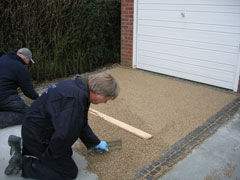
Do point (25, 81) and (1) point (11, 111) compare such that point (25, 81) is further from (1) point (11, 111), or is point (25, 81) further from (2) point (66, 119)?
(2) point (66, 119)

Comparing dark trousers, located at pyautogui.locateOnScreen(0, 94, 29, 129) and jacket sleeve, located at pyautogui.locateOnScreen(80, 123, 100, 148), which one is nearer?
jacket sleeve, located at pyautogui.locateOnScreen(80, 123, 100, 148)

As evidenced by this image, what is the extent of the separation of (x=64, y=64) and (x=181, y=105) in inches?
136

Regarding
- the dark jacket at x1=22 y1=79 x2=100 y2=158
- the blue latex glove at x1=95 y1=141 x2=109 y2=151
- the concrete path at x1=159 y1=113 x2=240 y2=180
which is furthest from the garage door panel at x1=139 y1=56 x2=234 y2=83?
the dark jacket at x1=22 y1=79 x2=100 y2=158

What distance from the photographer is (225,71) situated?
570 centimetres

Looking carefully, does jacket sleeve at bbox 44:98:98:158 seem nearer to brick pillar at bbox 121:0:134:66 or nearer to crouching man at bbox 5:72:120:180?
crouching man at bbox 5:72:120:180

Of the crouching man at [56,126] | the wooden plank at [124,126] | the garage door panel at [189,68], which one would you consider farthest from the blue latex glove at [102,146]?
the garage door panel at [189,68]

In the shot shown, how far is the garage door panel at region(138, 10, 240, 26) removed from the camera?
537 centimetres

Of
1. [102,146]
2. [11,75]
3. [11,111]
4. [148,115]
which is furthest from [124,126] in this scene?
[11,75]

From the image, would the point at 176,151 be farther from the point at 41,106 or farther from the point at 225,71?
the point at 225,71

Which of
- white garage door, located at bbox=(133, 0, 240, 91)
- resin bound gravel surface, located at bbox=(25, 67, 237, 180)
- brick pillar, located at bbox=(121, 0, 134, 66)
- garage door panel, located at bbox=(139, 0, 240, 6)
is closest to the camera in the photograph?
resin bound gravel surface, located at bbox=(25, 67, 237, 180)

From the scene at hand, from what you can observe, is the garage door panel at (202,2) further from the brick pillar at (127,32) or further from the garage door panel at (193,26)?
the brick pillar at (127,32)

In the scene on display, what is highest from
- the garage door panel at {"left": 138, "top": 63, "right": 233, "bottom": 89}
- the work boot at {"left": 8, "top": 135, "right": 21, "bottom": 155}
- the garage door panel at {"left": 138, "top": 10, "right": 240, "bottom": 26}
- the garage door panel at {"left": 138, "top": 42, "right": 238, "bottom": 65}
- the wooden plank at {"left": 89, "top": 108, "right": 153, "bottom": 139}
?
the garage door panel at {"left": 138, "top": 10, "right": 240, "bottom": 26}

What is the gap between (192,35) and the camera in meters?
6.01

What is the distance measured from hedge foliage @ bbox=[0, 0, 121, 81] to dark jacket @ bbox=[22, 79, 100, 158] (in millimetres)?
3536
